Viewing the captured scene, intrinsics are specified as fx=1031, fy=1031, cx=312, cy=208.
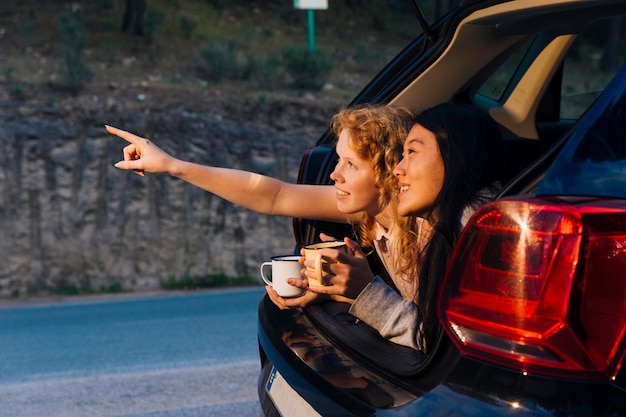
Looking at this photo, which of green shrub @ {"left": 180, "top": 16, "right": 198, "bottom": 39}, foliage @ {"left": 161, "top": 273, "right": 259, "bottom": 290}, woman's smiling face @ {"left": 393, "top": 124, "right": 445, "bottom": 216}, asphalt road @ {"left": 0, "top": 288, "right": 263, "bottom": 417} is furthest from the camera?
green shrub @ {"left": 180, "top": 16, "right": 198, "bottom": 39}

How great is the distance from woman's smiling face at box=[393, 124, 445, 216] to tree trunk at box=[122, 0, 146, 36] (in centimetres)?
1860

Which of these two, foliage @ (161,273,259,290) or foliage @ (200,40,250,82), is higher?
foliage @ (200,40,250,82)

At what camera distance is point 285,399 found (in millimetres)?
2729

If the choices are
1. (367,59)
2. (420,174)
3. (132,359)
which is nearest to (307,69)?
(367,59)

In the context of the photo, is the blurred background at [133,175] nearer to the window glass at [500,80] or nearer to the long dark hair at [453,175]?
the window glass at [500,80]

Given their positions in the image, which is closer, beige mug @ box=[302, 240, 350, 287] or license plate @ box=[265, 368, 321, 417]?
license plate @ box=[265, 368, 321, 417]

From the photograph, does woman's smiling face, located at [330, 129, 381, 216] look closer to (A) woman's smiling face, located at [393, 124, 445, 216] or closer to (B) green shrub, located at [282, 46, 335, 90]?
(A) woman's smiling face, located at [393, 124, 445, 216]

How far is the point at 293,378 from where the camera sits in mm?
2625

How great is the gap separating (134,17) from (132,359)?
1550 centimetres

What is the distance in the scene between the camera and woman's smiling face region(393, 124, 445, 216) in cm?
277

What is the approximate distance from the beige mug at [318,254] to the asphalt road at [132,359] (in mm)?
1914

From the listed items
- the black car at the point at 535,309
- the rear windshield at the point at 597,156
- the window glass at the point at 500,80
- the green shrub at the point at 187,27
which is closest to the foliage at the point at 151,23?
the green shrub at the point at 187,27

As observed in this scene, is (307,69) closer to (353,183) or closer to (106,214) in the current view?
(106,214)

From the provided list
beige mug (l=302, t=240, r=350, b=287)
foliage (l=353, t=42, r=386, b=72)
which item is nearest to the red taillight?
beige mug (l=302, t=240, r=350, b=287)
